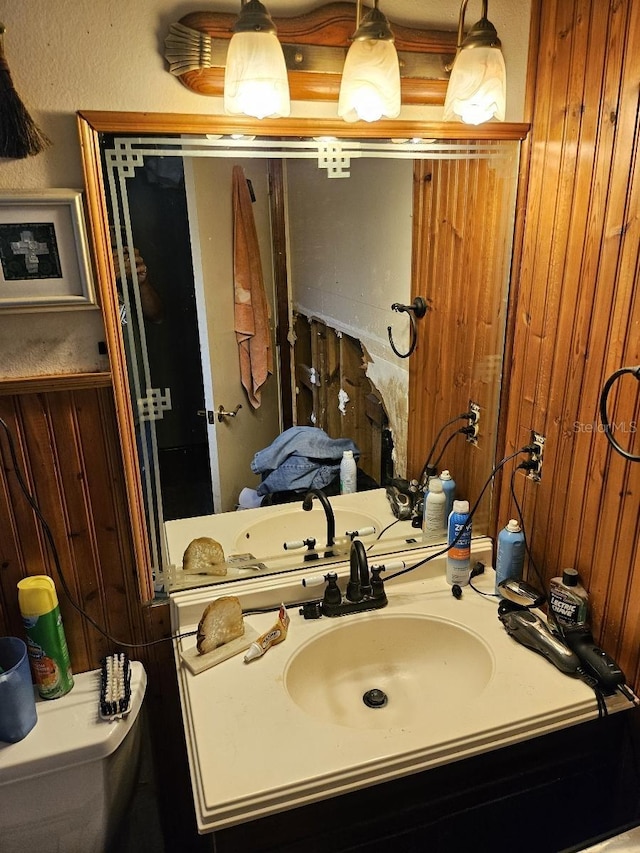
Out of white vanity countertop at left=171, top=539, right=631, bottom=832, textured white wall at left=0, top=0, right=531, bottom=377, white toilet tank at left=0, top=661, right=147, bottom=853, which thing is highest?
textured white wall at left=0, top=0, right=531, bottom=377

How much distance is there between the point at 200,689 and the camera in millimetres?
1094

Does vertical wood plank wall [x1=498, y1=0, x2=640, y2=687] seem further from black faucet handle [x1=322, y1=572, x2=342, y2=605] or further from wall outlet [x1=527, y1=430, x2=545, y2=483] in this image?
black faucet handle [x1=322, y1=572, x2=342, y2=605]

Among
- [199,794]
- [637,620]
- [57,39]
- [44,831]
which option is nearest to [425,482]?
[637,620]

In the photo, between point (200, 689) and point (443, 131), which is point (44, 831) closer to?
point (200, 689)

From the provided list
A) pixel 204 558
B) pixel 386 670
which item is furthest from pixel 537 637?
pixel 204 558

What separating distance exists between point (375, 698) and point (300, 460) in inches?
22.1

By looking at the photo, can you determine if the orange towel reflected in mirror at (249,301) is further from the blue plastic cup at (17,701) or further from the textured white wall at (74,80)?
the blue plastic cup at (17,701)

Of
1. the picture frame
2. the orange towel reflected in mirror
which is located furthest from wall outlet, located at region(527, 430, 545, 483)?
the picture frame

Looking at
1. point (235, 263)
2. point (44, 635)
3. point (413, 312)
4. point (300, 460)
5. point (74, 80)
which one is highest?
point (74, 80)

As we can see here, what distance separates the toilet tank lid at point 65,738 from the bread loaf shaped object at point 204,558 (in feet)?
0.90

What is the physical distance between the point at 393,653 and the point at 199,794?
543 mm

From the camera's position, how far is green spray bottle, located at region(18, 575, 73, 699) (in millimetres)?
1087

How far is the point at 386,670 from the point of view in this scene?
1291 millimetres

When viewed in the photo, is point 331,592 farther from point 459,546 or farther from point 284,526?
point 459,546
